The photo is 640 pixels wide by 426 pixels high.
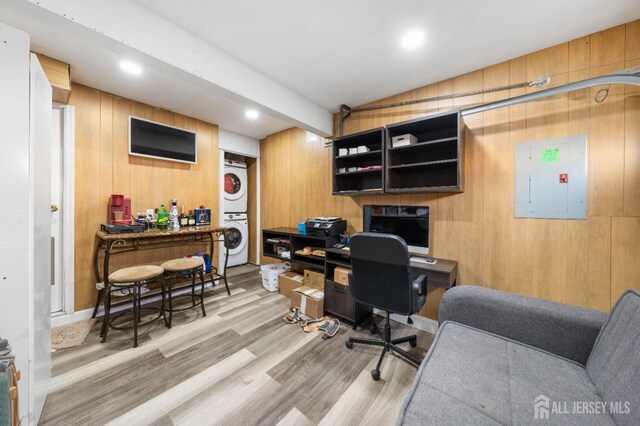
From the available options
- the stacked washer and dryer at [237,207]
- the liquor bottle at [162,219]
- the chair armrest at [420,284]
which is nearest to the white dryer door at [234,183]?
the stacked washer and dryer at [237,207]

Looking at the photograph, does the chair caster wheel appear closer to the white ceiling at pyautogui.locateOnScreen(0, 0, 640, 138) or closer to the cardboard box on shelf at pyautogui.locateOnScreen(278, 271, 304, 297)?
the cardboard box on shelf at pyautogui.locateOnScreen(278, 271, 304, 297)

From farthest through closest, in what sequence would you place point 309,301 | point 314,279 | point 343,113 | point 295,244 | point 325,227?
point 295,244
point 343,113
point 314,279
point 325,227
point 309,301

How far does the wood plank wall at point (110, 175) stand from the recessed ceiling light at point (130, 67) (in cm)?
77

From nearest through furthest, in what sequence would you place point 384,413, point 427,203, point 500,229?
1. point 384,413
2. point 500,229
3. point 427,203

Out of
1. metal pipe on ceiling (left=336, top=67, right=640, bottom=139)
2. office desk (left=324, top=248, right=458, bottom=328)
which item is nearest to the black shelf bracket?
metal pipe on ceiling (left=336, top=67, right=640, bottom=139)

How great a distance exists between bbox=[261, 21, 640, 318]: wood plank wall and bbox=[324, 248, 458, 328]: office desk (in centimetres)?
35

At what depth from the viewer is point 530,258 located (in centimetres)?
197

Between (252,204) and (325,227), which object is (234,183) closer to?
(252,204)

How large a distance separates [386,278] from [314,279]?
137 centimetres

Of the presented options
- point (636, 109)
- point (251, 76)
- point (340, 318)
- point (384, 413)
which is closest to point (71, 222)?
point (251, 76)

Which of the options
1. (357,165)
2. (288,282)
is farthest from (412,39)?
(288,282)

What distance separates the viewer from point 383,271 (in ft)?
5.84

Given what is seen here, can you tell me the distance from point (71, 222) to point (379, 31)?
11.7 feet

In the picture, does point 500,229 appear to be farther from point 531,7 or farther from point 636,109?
point 531,7
